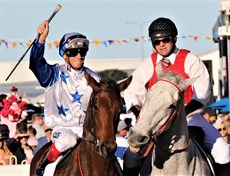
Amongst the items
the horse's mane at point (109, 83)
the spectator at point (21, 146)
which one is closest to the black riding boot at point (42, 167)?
the horse's mane at point (109, 83)

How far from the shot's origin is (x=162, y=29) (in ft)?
32.8

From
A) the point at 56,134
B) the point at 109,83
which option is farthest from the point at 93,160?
the point at 56,134

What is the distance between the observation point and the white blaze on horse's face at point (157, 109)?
28.1ft

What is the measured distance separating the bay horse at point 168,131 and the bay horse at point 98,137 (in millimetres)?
550

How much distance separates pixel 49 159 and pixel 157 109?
109 inches

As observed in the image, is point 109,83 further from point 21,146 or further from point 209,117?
point 209,117

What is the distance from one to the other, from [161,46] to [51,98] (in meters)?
1.91

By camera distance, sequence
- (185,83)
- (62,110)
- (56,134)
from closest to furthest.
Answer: (185,83), (56,134), (62,110)

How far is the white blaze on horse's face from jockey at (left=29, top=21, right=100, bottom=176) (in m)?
2.50

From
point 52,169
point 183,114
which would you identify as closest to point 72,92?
point 52,169

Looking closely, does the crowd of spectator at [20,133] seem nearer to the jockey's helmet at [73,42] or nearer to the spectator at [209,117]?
the spectator at [209,117]

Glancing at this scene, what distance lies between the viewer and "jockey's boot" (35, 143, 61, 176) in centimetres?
1100

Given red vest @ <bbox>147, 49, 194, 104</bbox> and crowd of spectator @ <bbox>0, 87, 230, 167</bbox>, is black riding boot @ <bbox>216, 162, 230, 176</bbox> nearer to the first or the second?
red vest @ <bbox>147, 49, 194, 104</bbox>

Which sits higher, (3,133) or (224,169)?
(224,169)
